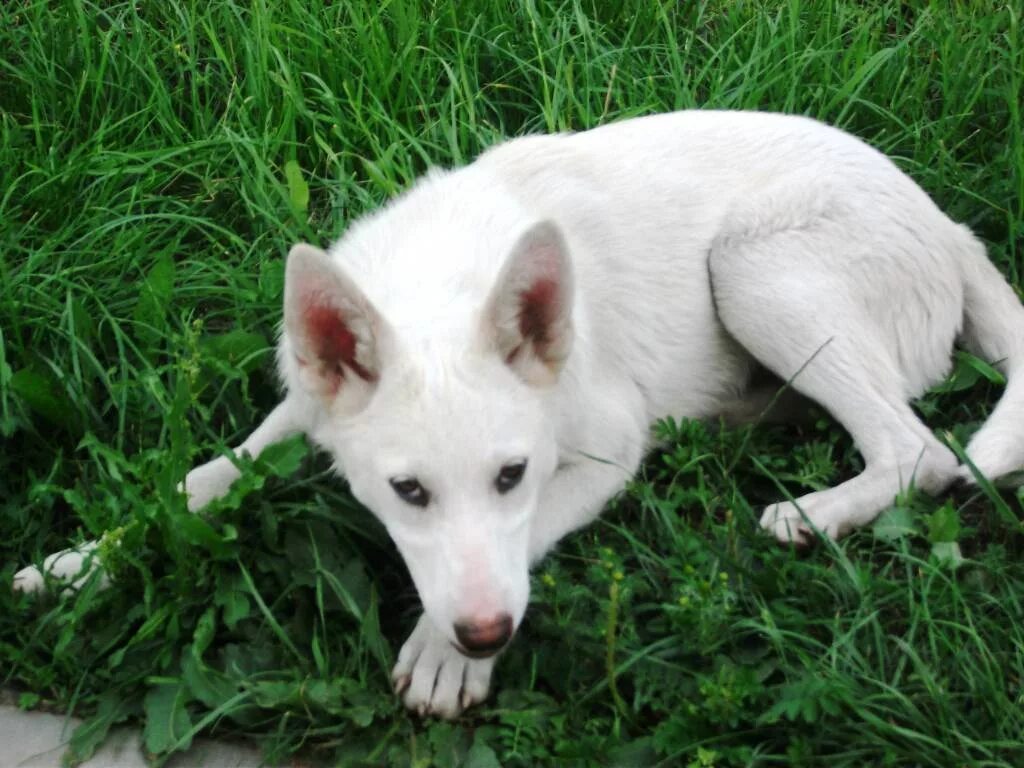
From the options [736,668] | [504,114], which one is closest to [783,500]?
[736,668]

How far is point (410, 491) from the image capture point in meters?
2.69

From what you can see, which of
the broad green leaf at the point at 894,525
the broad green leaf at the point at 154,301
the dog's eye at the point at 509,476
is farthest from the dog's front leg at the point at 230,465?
the broad green leaf at the point at 894,525

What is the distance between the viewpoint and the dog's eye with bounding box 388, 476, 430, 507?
268 cm

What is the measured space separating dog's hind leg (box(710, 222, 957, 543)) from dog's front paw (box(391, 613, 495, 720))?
825mm

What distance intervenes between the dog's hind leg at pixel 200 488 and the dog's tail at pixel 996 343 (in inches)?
66.1

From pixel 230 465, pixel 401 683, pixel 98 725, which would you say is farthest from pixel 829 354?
pixel 98 725

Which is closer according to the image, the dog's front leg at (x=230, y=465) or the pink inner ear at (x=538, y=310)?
the pink inner ear at (x=538, y=310)

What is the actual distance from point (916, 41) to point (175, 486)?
304 centimetres

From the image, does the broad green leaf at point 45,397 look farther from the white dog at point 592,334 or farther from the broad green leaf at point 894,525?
the broad green leaf at point 894,525

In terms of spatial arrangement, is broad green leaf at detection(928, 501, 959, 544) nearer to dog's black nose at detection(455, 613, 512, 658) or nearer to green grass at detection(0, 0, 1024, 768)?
green grass at detection(0, 0, 1024, 768)

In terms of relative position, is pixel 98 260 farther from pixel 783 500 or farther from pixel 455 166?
pixel 783 500

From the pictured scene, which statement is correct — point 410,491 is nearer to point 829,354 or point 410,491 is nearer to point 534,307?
point 534,307

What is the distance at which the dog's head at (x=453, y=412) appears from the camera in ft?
8.56

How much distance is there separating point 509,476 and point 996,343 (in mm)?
1640
